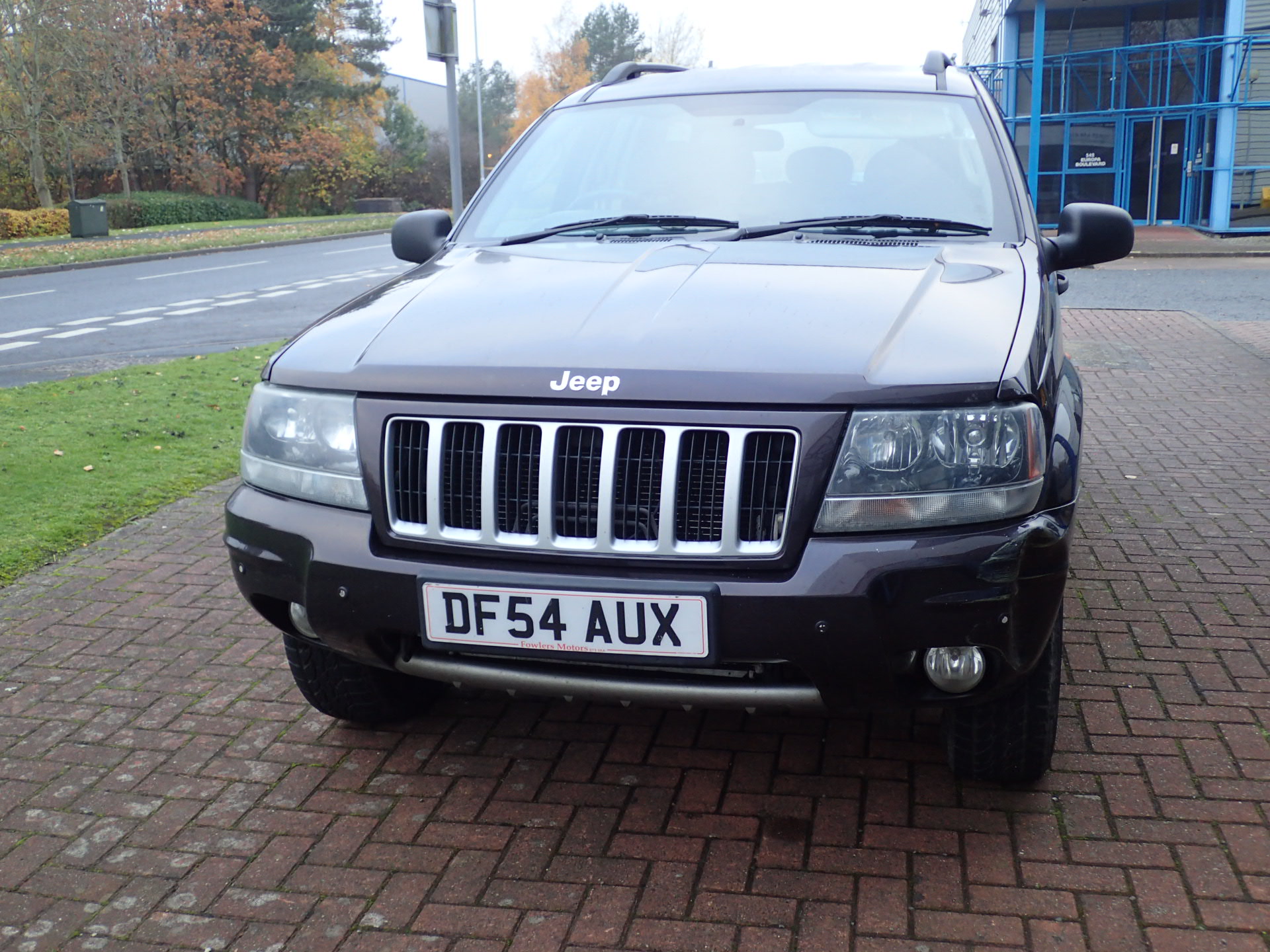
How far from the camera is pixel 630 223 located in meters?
3.82

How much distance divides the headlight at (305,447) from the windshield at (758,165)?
1271 millimetres

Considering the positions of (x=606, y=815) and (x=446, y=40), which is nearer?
(x=606, y=815)

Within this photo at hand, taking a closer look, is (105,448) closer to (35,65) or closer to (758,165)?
(758,165)

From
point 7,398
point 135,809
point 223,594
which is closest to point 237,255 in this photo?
point 7,398


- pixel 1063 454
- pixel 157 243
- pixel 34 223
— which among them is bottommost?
pixel 157 243

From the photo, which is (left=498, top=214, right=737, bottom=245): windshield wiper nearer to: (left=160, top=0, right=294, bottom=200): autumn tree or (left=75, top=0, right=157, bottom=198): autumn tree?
(left=75, top=0, right=157, bottom=198): autumn tree

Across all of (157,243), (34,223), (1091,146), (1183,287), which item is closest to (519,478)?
(1183,287)

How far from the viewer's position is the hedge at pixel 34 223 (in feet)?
99.4

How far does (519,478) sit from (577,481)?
0.13 meters

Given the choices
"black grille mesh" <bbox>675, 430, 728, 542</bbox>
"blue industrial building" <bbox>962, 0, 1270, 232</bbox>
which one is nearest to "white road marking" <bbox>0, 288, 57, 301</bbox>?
"black grille mesh" <bbox>675, 430, 728, 542</bbox>

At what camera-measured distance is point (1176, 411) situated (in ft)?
26.0

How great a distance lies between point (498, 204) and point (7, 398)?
601 centimetres

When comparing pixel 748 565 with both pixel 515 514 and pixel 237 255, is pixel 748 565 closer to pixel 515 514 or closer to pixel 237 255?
pixel 515 514

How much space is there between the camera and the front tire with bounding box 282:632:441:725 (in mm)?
3330
